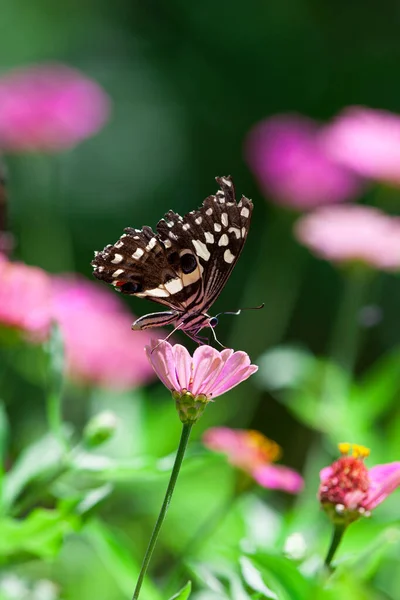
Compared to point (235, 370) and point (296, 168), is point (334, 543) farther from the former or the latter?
point (296, 168)

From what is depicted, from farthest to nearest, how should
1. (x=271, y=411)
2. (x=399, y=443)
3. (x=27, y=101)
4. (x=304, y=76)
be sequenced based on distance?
(x=304, y=76), (x=271, y=411), (x=27, y=101), (x=399, y=443)

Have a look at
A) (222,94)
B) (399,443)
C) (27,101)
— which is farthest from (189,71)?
(399,443)

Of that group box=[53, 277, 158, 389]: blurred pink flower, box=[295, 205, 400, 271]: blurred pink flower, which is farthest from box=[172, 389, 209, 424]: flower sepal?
box=[295, 205, 400, 271]: blurred pink flower

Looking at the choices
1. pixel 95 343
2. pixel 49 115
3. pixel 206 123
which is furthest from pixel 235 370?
pixel 206 123

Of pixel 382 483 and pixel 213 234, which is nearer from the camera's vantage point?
pixel 382 483

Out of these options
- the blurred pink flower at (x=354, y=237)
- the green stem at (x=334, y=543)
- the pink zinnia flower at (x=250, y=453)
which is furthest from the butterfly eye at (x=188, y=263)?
the blurred pink flower at (x=354, y=237)

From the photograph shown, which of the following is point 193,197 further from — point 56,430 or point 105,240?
point 56,430
